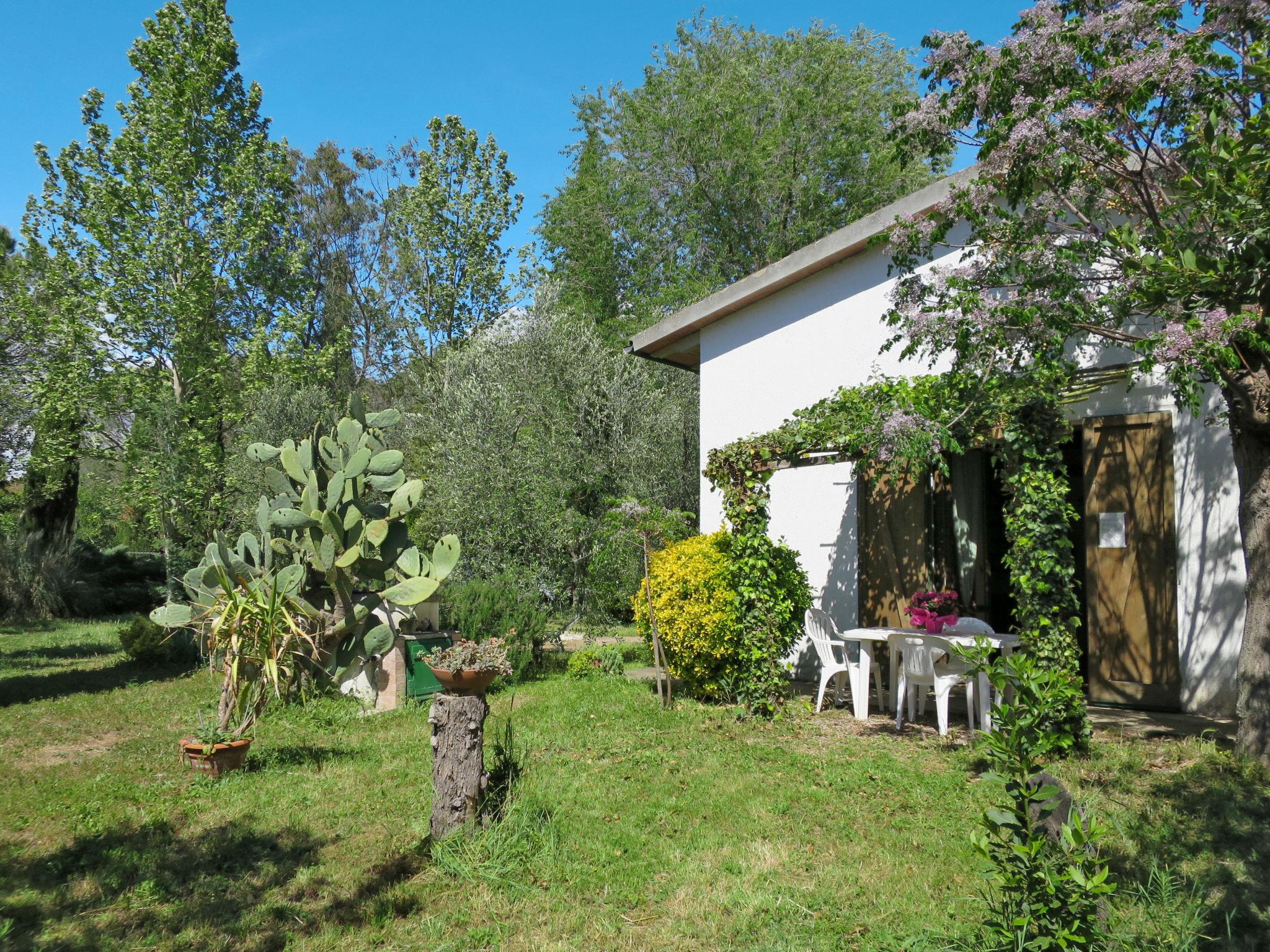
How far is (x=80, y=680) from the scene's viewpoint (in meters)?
9.97

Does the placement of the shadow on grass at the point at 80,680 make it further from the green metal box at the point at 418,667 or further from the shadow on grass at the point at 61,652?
the green metal box at the point at 418,667

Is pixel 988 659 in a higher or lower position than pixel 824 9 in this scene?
lower

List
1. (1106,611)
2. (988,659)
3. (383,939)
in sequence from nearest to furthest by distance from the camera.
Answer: (988,659) < (383,939) < (1106,611)

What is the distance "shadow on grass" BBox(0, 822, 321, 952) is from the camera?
138 inches

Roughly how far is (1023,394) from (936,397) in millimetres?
664

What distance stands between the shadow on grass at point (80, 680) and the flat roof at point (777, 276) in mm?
7635

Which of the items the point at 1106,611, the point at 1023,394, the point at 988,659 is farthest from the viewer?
the point at 1106,611

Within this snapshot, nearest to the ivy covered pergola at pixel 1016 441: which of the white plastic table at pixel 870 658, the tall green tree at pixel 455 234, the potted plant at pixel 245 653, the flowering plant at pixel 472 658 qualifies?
the white plastic table at pixel 870 658

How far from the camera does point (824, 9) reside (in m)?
22.0

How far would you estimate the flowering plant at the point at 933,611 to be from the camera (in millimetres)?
6734

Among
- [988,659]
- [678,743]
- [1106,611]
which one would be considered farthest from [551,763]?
[1106,611]

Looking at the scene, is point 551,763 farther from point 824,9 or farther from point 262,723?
point 824,9

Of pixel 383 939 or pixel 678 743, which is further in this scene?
pixel 678 743

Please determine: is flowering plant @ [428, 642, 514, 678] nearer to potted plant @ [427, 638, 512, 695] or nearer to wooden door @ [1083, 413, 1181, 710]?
potted plant @ [427, 638, 512, 695]
